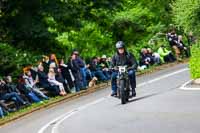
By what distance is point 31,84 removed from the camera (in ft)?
87.7

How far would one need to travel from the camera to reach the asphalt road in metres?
17.5

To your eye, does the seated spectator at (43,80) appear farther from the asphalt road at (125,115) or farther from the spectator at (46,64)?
the asphalt road at (125,115)

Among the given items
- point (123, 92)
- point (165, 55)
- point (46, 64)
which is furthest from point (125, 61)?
point (165, 55)

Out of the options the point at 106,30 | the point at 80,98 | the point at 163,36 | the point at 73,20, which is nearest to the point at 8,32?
the point at 73,20

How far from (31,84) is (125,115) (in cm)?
763

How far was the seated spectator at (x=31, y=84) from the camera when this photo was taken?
1042 inches

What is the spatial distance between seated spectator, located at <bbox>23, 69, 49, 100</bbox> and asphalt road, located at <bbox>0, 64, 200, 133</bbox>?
1.50 metres

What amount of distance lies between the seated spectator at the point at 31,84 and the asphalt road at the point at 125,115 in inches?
59.2

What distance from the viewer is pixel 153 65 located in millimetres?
37469

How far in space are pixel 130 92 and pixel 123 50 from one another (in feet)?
5.29

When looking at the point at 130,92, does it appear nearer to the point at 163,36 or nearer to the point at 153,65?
the point at 153,65

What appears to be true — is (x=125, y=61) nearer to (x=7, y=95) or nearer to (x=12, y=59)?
(x=7, y=95)

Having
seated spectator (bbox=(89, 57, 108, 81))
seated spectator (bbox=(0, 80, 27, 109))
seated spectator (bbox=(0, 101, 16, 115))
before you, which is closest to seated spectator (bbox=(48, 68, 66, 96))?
seated spectator (bbox=(0, 80, 27, 109))

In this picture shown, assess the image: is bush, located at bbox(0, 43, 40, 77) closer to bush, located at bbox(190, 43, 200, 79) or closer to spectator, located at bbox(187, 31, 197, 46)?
bush, located at bbox(190, 43, 200, 79)
